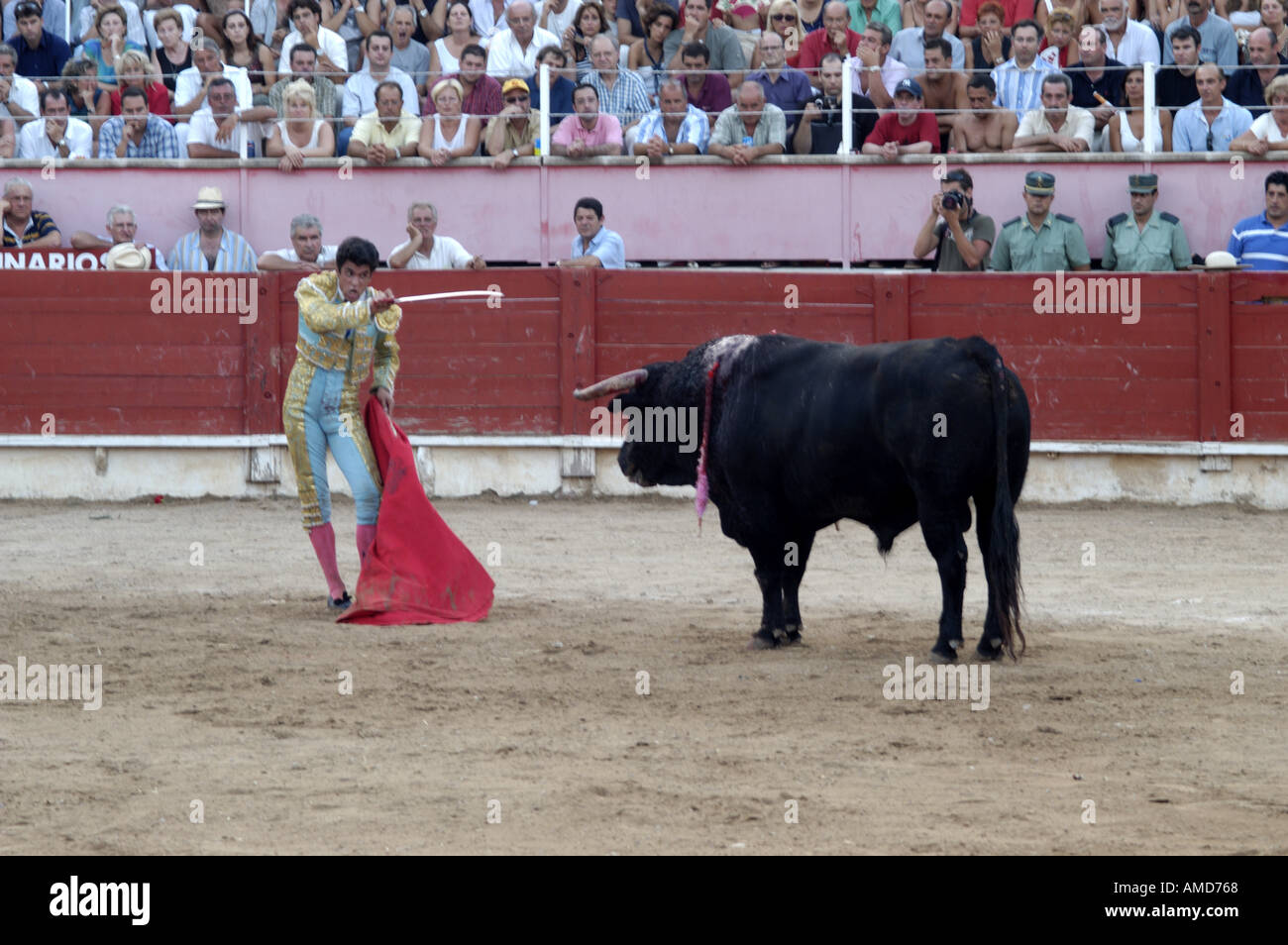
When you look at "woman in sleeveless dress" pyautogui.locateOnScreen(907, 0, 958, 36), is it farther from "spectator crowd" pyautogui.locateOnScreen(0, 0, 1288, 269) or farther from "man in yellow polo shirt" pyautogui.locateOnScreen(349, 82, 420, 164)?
"man in yellow polo shirt" pyautogui.locateOnScreen(349, 82, 420, 164)

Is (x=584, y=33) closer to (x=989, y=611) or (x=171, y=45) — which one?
(x=171, y=45)

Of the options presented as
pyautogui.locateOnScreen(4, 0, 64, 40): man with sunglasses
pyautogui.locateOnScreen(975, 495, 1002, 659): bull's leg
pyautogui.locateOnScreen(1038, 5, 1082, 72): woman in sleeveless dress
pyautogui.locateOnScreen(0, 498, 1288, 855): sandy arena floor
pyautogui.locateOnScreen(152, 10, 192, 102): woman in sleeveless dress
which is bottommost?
pyautogui.locateOnScreen(0, 498, 1288, 855): sandy arena floor

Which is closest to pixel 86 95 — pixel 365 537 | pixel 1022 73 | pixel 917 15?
pixel 917 15

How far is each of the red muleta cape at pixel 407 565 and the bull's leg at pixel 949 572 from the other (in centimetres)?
197

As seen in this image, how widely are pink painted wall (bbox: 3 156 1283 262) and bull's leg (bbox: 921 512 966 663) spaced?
568 cm

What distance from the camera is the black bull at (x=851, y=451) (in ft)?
19.4

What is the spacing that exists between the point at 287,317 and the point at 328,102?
1731 mm

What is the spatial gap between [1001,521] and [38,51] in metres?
9.27

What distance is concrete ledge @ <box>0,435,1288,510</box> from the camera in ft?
34.2

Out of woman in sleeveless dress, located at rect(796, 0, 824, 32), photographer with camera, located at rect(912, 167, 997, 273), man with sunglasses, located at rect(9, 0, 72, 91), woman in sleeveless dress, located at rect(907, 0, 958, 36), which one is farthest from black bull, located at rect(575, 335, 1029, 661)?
man with sunglasses, located at rect(9, 0, 72, 91)

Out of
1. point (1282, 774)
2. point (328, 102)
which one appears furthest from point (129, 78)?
point (1282, 774)

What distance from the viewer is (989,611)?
604 cm

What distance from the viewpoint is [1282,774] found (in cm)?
462

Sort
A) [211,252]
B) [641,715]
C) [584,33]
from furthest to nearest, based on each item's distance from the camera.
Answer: [584,33] → [211,252] → [641,715]
